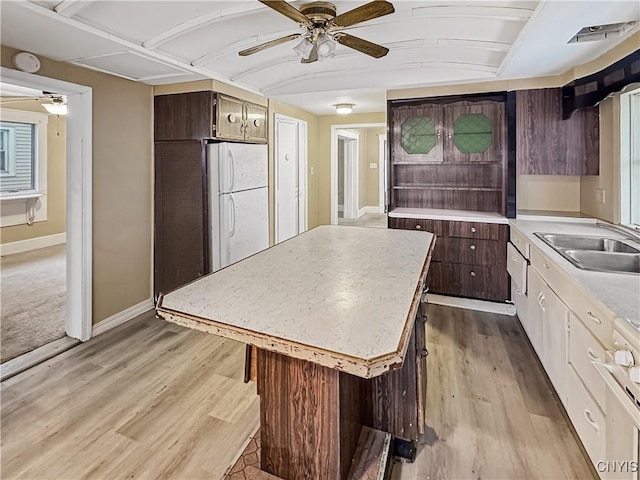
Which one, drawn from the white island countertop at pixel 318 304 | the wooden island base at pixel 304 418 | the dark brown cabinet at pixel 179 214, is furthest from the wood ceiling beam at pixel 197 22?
the wooden island base at pixel 304 418

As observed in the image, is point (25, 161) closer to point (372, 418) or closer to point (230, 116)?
point (230, 116)

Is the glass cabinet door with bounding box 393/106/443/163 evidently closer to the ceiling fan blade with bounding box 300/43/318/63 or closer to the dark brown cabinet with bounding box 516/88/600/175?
the dark brown cabinet with bounding box 516/88/600/175

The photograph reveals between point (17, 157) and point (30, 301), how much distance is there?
3413mm

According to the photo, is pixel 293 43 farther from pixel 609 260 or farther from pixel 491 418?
pixel 491 418

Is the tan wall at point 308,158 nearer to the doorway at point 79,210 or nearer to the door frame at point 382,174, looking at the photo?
the doorway at point 79,210

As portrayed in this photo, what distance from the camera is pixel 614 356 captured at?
1251 mm

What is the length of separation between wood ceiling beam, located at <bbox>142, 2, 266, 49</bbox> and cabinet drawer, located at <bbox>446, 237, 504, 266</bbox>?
275 cm

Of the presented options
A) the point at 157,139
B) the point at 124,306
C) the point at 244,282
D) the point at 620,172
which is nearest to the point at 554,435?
the point at 244,282

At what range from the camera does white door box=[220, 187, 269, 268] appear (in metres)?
3.80

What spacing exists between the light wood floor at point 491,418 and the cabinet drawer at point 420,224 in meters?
1.11

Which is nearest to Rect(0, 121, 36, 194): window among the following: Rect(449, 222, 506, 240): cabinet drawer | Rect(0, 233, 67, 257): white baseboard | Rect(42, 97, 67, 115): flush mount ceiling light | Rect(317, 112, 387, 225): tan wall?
Rect(0, 233, 67, 257): white baseboard

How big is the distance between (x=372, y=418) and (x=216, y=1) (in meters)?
2.40

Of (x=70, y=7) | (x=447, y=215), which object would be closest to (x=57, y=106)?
(x=70, y=7)

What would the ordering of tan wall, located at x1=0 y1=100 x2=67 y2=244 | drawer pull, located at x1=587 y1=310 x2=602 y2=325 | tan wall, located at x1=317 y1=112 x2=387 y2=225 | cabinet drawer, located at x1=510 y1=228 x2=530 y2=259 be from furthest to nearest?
tan wall, located at x1=0 y1=100 x2=67 y2=244, tan wall, located at x1=317 y1=112 x2=387 y2=225, cabinet drawer, located at x1=510 y1=228 x2=530 y2=259, drawer pull, located at x1=587 y1=310 x2=602 y2=325
